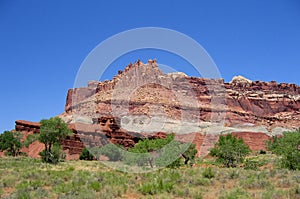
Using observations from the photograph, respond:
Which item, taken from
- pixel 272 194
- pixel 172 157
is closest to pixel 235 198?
pixel 272 194

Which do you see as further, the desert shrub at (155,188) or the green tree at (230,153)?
the green tree at (230,153)

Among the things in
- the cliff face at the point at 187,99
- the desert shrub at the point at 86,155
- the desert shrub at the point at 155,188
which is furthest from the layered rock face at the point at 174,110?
the desert shrub at the point at 155,188

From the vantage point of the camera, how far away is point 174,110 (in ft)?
339

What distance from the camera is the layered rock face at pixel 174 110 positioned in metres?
70.6

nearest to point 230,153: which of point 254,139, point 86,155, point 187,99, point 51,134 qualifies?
point 51,134

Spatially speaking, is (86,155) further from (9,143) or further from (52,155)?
(52,155)

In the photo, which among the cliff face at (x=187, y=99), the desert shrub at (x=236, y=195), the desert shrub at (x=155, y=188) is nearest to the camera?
the desert shrub at (x=236, y=195)

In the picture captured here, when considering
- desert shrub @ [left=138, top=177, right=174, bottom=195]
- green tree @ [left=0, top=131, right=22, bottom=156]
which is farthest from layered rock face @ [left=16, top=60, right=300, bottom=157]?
desert shrub @ [left=138, top=177, right=174, bottom=195]

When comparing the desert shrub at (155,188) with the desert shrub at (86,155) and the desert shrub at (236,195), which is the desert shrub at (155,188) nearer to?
the desert shrub at (236,195)

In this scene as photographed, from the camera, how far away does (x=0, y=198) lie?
1266 centimetres

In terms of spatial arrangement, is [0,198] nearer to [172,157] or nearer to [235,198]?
[235,198]

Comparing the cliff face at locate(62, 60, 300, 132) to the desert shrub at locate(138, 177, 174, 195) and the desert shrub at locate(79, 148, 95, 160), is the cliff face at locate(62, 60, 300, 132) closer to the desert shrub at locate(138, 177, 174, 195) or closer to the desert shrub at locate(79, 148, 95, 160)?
the desert shrub at locate(79, 148, 95, 160)

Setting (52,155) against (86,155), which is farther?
(86,155)

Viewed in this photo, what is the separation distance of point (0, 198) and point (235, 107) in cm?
14303
